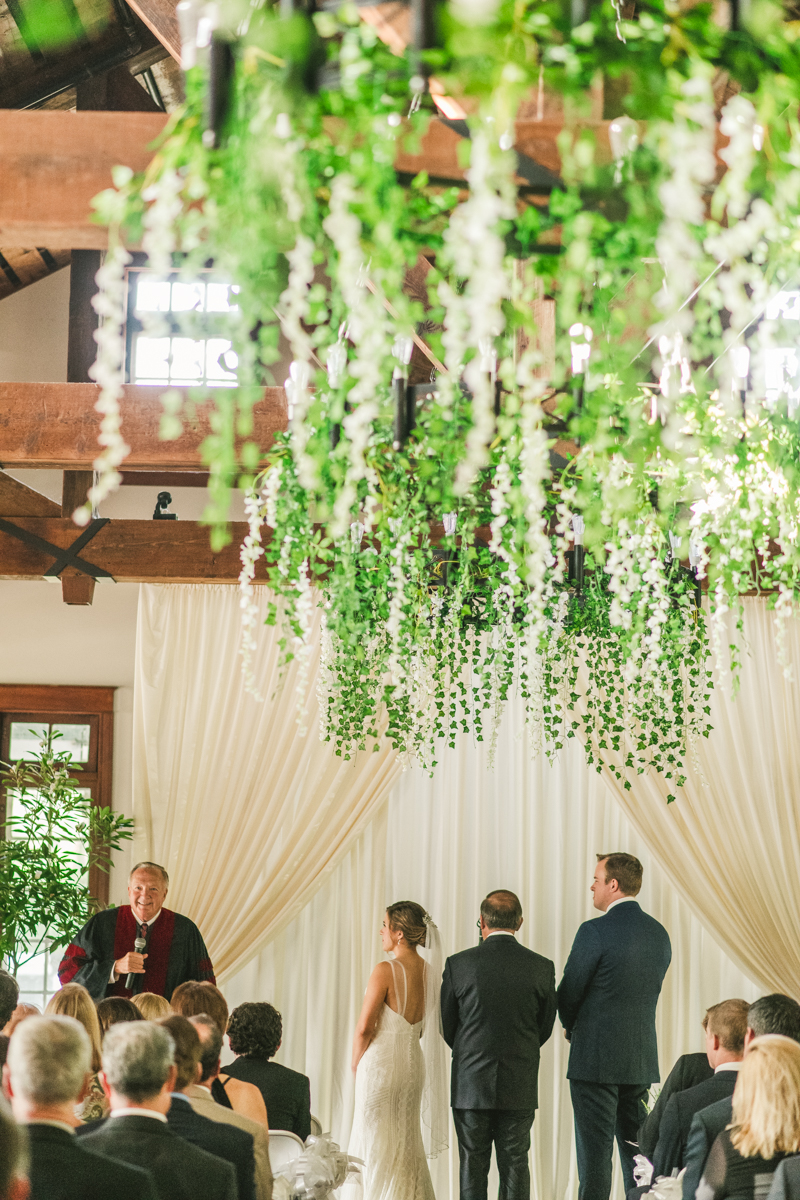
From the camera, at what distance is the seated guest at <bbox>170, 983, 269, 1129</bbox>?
3.61 meters

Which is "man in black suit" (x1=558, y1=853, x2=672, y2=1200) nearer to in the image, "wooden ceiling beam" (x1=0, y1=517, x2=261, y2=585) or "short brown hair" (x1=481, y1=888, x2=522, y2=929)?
"short brown hair" (x1=481, y1=888, x2=522, y2=929)

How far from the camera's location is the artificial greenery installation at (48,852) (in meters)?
6.59

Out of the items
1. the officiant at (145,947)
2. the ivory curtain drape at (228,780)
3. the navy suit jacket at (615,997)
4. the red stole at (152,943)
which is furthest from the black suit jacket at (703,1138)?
the ivory curtain drape at (228,780)

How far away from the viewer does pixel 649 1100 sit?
6.68 m

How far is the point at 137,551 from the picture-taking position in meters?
6.62

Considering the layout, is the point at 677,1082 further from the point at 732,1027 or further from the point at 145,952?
the point at 145,952

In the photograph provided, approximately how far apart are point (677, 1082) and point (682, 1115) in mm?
617

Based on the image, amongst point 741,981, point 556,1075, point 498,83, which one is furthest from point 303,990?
point 498,83

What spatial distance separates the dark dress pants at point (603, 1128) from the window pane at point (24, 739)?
3.92 meters

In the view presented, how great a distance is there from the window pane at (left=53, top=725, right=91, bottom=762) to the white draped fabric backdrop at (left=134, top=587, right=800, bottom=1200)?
2.20ft

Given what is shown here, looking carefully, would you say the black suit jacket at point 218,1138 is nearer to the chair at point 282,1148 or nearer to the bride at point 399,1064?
the chair at point 282,1148

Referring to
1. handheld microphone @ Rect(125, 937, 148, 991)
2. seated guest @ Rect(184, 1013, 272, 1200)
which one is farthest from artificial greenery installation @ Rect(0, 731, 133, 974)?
seated guest @ Rect(184, 1013, 272, 1200)

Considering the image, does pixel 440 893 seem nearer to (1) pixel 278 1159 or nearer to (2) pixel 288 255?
(1) pixel 278 1159

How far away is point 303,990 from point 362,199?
602 centimetres
